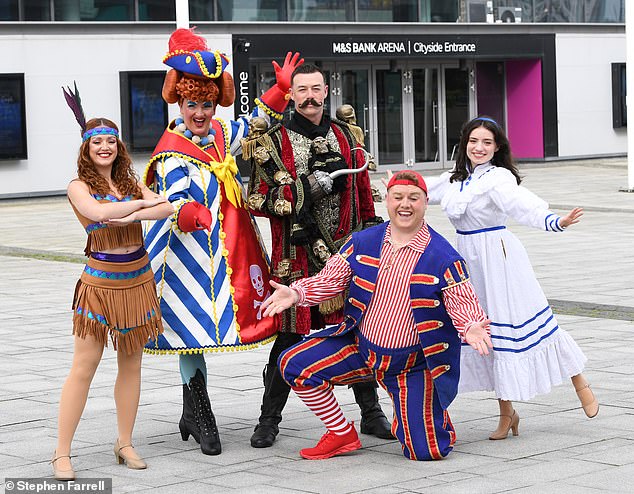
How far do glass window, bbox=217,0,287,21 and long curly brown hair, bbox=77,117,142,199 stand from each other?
20.5 meters

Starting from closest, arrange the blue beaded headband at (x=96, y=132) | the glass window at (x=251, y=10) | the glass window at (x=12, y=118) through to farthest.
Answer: the blue beaded headband at (x=96, y=132) → the glass window at (x=12, y=118) → the glass window at (x=251, y=10)

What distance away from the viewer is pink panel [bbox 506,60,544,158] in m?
30.7

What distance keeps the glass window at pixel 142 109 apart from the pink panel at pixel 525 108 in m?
9.74

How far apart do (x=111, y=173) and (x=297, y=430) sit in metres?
1.65

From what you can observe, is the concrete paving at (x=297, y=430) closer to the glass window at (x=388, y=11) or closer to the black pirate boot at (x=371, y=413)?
Answer: the black pirate boot at (x=371, y=413)

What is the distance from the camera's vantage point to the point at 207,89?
627 cm

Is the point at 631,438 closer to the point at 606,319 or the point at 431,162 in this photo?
the point at 606,319

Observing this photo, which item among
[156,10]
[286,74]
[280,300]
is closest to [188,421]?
[280,300]

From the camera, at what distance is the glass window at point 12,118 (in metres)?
23.4

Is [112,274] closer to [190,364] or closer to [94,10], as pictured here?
[190,364]

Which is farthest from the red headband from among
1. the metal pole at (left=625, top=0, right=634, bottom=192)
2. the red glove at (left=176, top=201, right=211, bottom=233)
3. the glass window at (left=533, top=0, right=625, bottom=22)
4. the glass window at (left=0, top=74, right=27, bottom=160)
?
the glass window at (left=533, top=0, right=625, bottom=22)

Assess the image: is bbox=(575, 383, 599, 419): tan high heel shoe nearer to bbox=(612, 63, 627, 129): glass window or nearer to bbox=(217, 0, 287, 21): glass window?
bbox=(217, 0, 287, 21): glass window

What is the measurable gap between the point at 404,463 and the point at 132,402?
130 cm

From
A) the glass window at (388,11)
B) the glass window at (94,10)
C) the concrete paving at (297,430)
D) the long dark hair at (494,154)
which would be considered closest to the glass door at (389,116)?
the glass window at (388,11)
